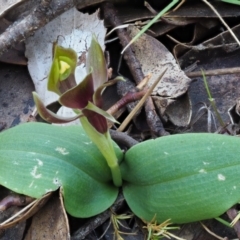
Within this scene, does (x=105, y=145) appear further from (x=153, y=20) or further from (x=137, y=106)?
(x=153, y=20)

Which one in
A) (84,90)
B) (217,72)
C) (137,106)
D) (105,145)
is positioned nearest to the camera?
(84,90)

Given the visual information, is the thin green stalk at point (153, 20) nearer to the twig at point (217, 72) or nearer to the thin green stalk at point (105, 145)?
the twig at point (217, 72)

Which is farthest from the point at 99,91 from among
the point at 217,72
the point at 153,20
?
the point at 217,72

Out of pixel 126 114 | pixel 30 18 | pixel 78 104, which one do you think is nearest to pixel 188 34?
pixel 126 114

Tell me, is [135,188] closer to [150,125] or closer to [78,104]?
[150,125]

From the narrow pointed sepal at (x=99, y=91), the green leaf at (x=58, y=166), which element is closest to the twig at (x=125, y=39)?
the green leaf at (x=58, y=166)

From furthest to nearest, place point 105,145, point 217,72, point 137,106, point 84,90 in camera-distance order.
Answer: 1. point 217,72
2. point 137,106
3. point 105,145
4. point 84,90
